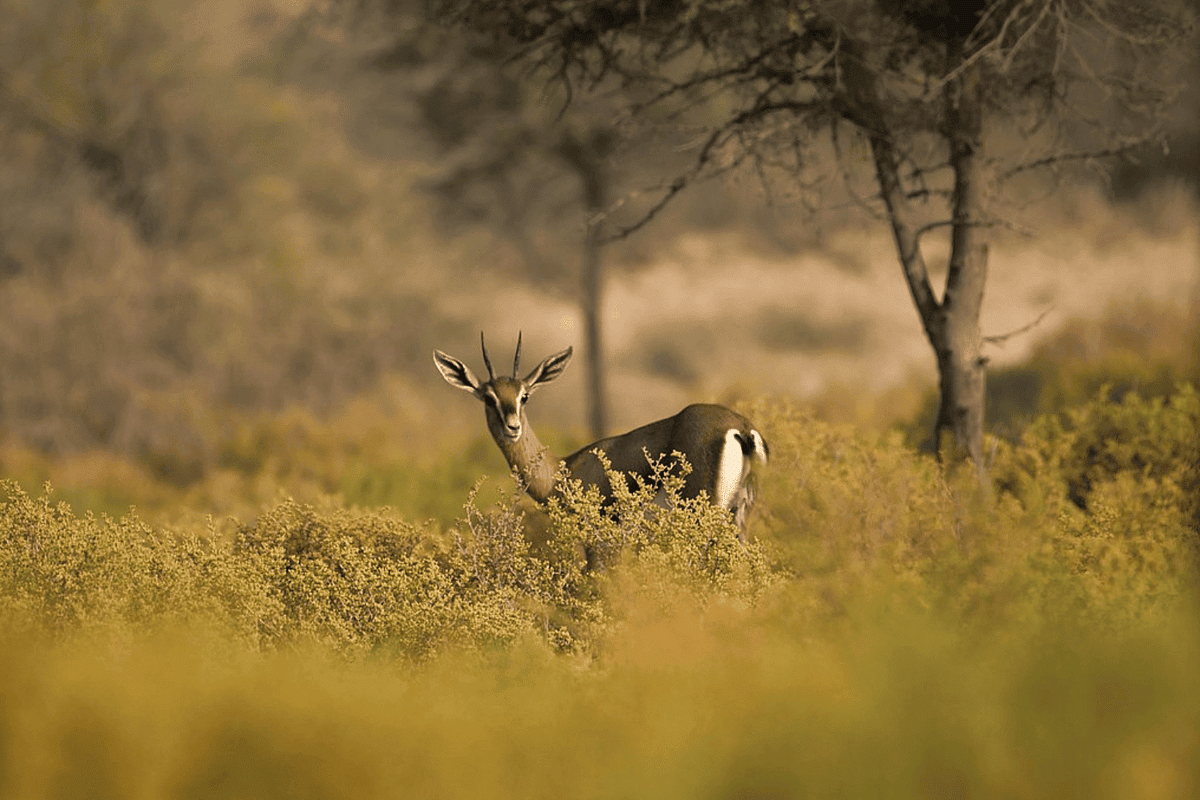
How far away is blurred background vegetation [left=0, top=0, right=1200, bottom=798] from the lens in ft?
10.4

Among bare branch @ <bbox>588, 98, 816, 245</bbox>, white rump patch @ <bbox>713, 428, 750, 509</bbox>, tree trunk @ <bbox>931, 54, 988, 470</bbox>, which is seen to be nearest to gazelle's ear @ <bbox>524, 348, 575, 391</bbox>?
white rump patch @ <bbox>713, 428, 750, 509</bbox>

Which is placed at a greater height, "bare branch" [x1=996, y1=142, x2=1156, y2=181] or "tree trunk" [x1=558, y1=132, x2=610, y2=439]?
"tree trunk" [x1=558, y1=132, x2=610, y2=439]

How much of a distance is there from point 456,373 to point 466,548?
97cm

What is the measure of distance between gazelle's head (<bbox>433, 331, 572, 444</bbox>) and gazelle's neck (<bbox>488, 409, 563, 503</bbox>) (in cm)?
4

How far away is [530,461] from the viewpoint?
6.80 metres

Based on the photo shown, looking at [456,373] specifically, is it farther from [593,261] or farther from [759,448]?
[593,261]

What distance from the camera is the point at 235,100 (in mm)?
30906

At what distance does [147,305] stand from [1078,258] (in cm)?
2572

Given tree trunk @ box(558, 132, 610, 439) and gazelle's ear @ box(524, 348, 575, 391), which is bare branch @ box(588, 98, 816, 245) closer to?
gazelle's ear @ box(524, 348, 575, 391)

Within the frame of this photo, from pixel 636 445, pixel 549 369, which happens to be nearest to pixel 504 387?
pixel 549 369

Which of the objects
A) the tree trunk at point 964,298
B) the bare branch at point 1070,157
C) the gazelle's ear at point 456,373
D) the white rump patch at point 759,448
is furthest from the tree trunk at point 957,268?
the gazelle's ear at point 456,373

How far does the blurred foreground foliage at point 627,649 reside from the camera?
3.08 metres

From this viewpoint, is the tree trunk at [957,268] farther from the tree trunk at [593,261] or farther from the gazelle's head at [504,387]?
the tree trunk at [593,261]

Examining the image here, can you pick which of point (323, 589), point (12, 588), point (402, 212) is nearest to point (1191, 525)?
point (323, 589)
